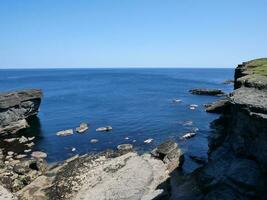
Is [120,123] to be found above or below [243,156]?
below

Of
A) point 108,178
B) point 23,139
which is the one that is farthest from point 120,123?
point 108,178

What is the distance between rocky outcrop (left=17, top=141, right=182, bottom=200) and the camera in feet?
113

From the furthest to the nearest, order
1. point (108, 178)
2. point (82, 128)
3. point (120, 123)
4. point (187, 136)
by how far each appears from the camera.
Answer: point (120, 123)
point (82, 128)
point (187, 136)
point (108, 178)

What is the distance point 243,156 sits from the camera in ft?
92.5

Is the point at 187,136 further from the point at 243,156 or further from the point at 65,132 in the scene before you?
the point at 243,156

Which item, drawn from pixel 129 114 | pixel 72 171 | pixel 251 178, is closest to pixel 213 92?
pixel 129 114

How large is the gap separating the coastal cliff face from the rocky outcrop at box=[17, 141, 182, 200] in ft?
21.0

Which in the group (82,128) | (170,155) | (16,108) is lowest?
(82,128)

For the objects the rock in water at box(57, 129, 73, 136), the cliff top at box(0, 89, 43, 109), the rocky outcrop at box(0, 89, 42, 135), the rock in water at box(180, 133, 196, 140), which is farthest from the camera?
the cliff top at box(0, 89, 43, 109)

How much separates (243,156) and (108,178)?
54.0ft

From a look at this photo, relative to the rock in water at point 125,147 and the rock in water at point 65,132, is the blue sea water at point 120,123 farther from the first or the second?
the rock in water at point 65,132

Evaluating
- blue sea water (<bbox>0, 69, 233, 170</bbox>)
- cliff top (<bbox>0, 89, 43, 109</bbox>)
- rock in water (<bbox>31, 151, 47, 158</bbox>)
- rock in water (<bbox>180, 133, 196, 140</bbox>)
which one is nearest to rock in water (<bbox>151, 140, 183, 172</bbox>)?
blue sea water (<bbox>0, 69, 233, 170</bbox>)

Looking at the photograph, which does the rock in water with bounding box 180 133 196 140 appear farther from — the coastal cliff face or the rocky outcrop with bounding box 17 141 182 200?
the coastal cliff face

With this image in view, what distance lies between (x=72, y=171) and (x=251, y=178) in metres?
24.2
